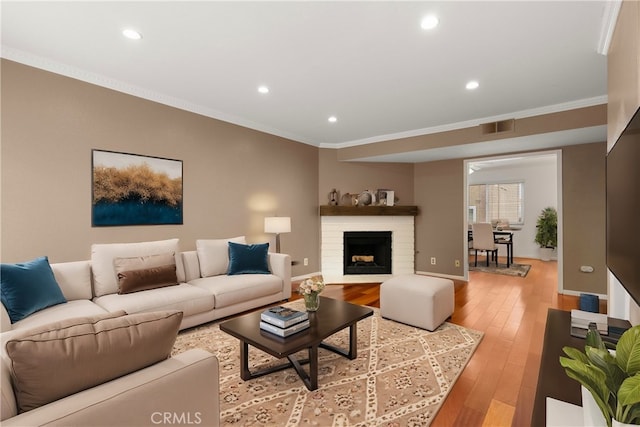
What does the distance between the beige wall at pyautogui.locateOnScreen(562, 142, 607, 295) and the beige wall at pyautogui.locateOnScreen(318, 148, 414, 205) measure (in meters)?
2.34

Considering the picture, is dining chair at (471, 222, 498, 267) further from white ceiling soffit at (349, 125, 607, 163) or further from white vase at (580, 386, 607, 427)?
white vase at (580, 386, 607, 427)

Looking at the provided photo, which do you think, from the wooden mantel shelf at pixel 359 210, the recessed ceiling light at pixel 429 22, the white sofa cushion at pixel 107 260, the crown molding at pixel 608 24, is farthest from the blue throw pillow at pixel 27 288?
the crown molding at pixel 608 24

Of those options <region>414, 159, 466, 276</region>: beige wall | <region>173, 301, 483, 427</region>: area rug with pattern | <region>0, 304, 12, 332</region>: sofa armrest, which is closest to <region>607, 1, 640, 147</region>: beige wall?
<region>173, 301, 483, 427</region>: area rug with pattern

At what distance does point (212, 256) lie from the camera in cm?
355

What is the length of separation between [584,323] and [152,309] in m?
3.12

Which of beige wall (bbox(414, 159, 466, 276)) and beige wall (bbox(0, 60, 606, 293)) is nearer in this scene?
beige wall (bbox(0, 60, 606, 293))

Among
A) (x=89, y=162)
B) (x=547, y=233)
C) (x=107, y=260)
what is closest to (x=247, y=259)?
(x=107, y=260)

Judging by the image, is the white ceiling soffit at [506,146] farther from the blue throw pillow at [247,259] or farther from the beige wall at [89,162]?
the blue throw pillow at [247,259]

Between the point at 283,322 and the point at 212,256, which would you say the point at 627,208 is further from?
the point at 212,256

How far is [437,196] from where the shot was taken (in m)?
5.43

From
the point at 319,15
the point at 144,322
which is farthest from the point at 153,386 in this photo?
the point at 319,15

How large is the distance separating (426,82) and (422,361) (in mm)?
2586

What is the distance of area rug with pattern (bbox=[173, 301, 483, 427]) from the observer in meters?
1.74

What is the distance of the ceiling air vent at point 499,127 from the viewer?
12.4 feet
